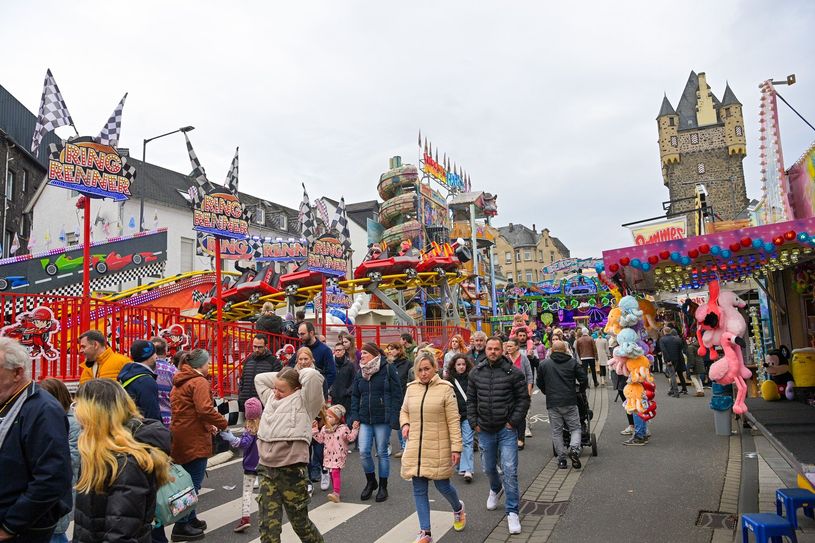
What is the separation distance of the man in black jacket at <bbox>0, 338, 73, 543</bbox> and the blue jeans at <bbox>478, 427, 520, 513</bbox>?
3894 mm

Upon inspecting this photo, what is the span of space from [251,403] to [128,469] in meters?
2.97

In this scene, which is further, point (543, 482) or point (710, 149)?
point (710, 149)

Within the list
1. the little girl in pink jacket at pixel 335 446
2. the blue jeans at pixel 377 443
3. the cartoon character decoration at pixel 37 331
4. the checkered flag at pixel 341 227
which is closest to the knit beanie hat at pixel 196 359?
the little girl in pink jacket at pixel 335 446

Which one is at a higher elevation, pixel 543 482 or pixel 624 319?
pixel 624 319

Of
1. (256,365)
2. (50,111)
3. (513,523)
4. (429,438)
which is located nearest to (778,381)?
(513,523)

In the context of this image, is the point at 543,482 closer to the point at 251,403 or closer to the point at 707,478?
the point at 707,478

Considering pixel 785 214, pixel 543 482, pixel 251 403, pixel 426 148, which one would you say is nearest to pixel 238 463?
pixel 251 403

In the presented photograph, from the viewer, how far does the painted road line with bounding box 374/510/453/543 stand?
211 inches

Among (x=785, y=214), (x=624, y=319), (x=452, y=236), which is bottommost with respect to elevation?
(x=624, y=319)

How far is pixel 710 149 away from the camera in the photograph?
63.7 m

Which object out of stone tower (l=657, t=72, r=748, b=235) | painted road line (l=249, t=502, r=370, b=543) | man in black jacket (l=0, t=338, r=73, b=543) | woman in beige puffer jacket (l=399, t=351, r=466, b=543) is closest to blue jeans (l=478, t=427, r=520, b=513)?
woman in beige puffer jacket (l=399, t=351, r=466, b=543)

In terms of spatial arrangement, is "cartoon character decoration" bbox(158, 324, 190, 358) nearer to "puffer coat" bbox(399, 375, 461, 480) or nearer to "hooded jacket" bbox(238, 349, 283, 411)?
"hooded jacket" bbox(238, 349, 283, 411)

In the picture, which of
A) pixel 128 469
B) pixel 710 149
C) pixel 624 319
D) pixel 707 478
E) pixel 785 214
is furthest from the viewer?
pixel 710 149

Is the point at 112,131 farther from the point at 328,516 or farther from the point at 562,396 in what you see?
the point at 562,396
